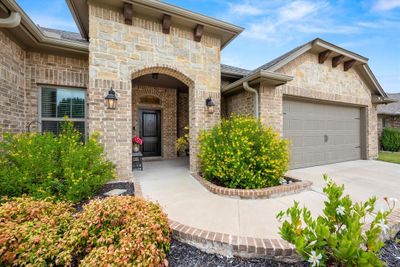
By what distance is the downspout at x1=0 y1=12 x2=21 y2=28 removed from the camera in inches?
132

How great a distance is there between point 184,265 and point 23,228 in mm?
1807

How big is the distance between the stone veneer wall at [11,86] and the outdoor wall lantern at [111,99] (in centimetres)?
194

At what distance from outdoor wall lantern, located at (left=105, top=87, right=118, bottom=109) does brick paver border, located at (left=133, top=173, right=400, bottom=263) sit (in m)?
3.31

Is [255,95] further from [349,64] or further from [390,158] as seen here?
[390,158]

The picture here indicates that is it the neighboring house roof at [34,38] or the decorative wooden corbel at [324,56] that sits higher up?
the decorative wooden corbel at [324,56]

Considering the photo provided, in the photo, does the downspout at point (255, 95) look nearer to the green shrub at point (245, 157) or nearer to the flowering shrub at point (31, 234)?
the green shrub at point (245, 157)

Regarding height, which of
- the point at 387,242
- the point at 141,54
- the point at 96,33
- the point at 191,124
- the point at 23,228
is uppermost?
the point at 96,33

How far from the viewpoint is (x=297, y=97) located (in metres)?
6.57

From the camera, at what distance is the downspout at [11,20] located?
3360 millimetres

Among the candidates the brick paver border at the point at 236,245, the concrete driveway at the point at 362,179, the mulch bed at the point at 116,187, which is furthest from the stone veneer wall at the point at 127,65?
the concrete driveway at the point at 362,179

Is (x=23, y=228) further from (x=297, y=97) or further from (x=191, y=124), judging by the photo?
(x=297, y=97)

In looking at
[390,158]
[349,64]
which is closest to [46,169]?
[349,64]

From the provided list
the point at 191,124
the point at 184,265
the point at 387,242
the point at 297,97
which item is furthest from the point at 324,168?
the point at 184,265

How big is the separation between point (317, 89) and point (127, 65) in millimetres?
6661
